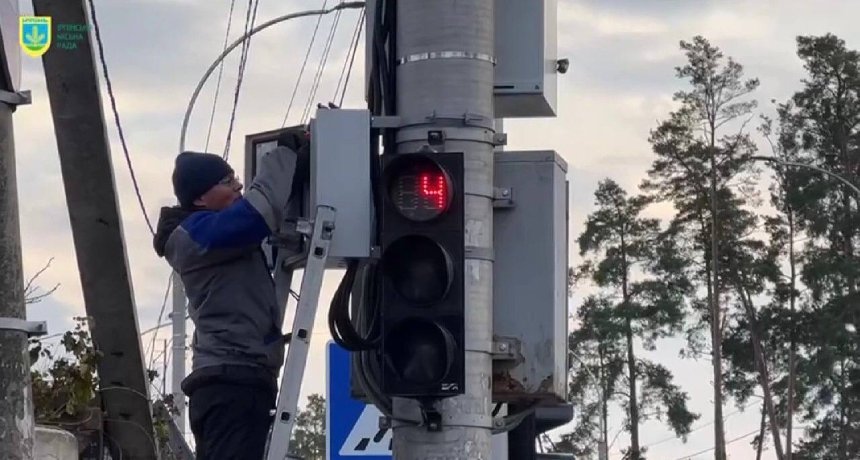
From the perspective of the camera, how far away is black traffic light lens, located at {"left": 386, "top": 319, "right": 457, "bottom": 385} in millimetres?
5391

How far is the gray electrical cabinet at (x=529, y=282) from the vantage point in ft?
19.2

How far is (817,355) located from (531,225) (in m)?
49.9

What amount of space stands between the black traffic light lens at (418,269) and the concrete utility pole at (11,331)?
1.53 m

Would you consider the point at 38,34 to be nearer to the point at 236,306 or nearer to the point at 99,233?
the point at 99,233

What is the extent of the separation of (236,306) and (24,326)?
84.3 inches

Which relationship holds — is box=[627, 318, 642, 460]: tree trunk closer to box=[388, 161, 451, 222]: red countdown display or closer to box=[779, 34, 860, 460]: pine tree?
box=[779, 34, 860, 460]: pine tree

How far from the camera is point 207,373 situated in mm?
6090

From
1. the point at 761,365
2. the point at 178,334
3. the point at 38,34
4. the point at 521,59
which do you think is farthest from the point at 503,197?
the point at 761,365

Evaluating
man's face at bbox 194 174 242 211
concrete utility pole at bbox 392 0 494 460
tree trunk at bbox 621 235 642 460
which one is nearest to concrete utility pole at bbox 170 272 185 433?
man's face at bbox 194 174 242 211

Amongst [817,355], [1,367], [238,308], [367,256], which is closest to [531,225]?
[367,256]

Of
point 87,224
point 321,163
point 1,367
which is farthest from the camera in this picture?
point 87,224

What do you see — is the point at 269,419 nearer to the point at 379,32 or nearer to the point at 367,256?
the point at 367,256

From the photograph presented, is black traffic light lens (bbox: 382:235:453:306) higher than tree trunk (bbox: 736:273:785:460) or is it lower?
higher

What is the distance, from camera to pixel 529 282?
19.5 feet
